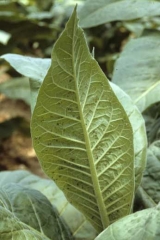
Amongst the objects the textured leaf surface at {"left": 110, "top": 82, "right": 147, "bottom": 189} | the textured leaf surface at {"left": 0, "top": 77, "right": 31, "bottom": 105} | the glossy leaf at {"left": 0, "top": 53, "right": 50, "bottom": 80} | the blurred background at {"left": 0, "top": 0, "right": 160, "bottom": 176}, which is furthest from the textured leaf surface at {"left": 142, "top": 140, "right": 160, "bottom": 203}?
the textured leaf surface at {"left": 0, "top": 77, "right": 31, "bottom": 105}

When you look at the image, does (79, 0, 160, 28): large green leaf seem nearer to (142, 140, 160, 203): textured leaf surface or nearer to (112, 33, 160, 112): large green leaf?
(112, 33, 160, 112): large green leaf

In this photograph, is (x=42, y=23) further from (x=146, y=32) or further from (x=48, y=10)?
(x=146, y=32)

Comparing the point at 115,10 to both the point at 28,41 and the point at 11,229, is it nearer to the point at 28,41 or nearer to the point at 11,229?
the point at 11,229

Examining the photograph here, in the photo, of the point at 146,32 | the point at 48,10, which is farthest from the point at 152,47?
the point at 48,10

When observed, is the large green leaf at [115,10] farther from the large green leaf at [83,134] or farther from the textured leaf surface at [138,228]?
the textured leaf surface at [138,228]

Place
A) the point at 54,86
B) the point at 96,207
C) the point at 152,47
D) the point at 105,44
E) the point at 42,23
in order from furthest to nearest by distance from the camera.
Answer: the point at 105,44 → the point at 42,23 → the point at 152,47 → the point at 96,207 → the point at 54,86

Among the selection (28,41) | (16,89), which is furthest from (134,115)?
(28,41)
